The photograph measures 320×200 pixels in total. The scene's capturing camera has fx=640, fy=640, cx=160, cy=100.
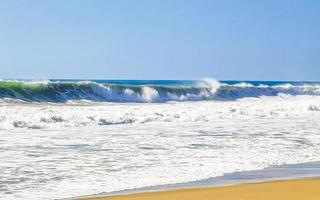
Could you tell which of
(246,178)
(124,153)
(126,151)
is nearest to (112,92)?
(126,151)

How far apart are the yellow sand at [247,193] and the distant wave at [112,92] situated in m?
20.7

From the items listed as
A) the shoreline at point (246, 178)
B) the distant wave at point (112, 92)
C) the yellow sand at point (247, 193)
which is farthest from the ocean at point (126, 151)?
the distant wave at point (112, 92)

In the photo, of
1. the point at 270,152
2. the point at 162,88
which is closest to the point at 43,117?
the point at 270,152

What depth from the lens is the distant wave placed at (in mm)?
28303

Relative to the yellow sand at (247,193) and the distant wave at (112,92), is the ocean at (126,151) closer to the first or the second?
the yellow sand at (247,193)

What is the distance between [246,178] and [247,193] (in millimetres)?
1276

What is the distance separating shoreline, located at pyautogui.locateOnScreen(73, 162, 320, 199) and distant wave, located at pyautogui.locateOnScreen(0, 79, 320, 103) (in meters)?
19.5

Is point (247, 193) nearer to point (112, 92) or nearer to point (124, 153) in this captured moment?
point (124, 153)

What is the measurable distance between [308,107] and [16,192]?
1929cm

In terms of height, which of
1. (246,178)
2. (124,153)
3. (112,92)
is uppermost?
(112,92)

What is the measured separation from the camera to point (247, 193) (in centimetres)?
574

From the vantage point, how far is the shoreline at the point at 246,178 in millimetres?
6113

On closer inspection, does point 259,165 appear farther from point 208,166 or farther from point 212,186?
point 212,186

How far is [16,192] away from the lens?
596 cm
